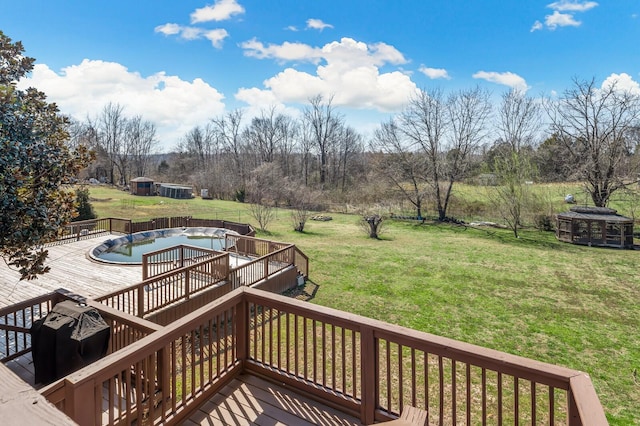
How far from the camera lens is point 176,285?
748cm

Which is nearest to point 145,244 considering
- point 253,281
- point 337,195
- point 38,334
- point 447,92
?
point 253,281

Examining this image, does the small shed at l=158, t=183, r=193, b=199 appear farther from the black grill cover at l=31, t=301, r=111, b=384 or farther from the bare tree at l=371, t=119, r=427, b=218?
the black grill cover at l=31, t=301, r=111, b=384

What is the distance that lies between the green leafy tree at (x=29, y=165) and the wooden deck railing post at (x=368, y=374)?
4055 mm

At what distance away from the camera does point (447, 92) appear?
25.4 m

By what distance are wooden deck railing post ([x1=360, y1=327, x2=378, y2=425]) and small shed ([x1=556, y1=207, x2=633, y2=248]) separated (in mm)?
18915

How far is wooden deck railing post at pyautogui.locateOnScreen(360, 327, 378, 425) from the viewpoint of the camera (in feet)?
8.30

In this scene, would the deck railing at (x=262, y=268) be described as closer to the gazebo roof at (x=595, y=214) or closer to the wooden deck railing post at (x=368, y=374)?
the wooden deck railing post at (x=368, y=374)

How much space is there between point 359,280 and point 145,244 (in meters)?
9.79

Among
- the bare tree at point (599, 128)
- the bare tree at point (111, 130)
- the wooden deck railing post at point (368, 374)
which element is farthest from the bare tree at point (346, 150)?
the wooden deck railing post at point (368, 374)

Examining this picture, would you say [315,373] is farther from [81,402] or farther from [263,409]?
[81,402]

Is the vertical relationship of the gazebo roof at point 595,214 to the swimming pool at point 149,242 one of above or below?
above

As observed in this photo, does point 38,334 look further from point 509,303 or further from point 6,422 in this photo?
point 509,303

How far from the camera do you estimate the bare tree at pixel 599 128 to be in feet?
62.8

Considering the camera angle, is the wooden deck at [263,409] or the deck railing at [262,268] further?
the deck railing at [262,268]
